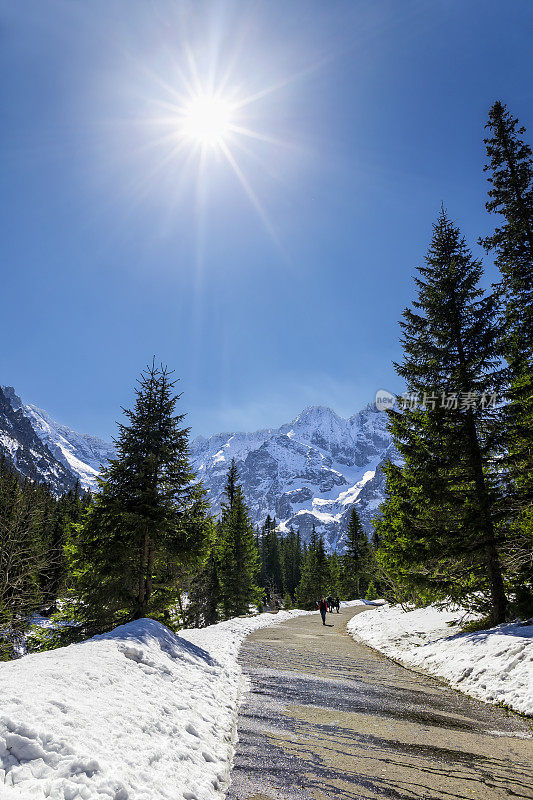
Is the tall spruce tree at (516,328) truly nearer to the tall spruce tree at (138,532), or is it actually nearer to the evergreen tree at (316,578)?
the tall spruce tree at (138,532)

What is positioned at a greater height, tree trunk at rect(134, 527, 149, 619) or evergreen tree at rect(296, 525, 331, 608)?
tree trunk at rect(134, 527, 149, 619)

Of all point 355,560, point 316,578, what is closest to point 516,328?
point 355,560

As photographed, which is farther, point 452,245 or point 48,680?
point 452,245

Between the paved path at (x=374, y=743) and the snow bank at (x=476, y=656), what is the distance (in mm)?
429

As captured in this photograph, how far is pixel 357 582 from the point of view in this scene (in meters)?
61.2

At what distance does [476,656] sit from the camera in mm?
9805

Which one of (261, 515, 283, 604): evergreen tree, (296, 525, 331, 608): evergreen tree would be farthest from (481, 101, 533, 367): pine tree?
(261, 515, 283, 604): evergreen tree

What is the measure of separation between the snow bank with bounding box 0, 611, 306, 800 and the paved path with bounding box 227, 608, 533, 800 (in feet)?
1.95

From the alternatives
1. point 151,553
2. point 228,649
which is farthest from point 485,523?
point 151,553

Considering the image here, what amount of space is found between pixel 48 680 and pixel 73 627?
36.0ft

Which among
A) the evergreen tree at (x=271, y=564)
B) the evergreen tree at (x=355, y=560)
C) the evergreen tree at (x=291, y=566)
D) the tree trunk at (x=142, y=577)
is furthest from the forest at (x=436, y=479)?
the evergreen tree at (x=291, y=566)

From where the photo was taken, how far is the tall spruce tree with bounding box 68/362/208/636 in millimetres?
13500

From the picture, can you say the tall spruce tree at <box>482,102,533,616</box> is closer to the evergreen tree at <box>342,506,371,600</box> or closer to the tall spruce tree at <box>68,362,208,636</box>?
the tall spruce tree at <box>68,362,208,636</box>

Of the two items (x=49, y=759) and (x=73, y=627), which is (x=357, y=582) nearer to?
(x=73, y=627)
